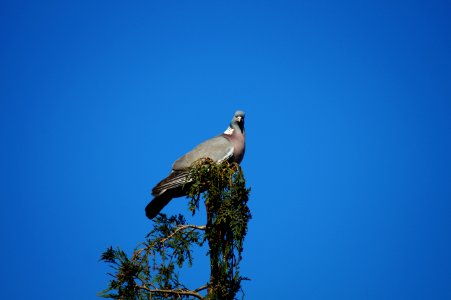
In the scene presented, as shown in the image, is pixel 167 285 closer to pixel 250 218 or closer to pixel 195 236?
pixel 195 236

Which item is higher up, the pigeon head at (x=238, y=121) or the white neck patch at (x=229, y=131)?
the pigeon head at (x=238, y=121)

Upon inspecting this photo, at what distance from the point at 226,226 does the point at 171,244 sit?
0.81 m

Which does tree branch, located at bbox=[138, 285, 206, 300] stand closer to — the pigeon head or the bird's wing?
the bird's wing

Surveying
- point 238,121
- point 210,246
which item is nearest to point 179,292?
point 210,246

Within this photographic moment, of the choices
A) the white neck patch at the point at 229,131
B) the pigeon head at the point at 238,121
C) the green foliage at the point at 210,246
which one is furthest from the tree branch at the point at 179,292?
the pigeon head at the point at 238,121

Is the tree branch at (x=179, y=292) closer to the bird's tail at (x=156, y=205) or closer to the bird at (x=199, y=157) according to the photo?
the bird at (x=199, y=157)

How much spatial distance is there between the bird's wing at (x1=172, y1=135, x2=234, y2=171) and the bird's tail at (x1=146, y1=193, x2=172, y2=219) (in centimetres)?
60

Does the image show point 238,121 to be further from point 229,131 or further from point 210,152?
point 210,152

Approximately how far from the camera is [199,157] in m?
9.67

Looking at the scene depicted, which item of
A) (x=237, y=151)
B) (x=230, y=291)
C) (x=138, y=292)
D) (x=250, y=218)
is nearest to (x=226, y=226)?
(x=250, y=218)

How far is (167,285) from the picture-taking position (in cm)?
652

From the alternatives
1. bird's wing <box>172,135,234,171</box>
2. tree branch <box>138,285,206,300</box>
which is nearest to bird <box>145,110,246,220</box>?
bird's wing <box>172,135,234,171</box>

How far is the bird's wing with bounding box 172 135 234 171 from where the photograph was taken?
9.45 metres

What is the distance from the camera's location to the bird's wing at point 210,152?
31.0ft
